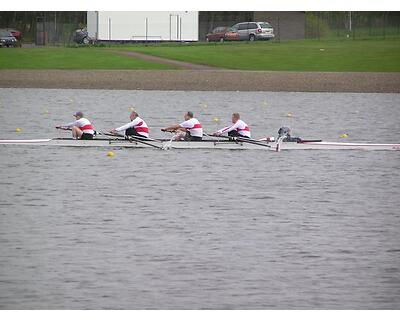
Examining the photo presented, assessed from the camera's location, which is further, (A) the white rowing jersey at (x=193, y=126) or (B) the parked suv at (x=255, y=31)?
(B) the parked suv at (x=255, y=31)

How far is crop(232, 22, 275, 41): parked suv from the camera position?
82000mm

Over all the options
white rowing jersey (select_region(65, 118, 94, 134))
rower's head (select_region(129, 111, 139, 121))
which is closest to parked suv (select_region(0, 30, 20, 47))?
white rowing jersey (select_region(65, 118, 94, 134))

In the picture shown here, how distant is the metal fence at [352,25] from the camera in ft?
257

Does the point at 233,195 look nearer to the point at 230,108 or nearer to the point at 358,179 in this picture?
the point at 358,179

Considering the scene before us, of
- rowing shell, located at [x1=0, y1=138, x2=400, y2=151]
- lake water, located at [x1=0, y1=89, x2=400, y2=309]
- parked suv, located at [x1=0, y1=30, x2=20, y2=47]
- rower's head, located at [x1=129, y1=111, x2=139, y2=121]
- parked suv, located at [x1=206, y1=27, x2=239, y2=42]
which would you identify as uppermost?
parked suv, located at [x1=206, y1=27, x2=239, y2=42]

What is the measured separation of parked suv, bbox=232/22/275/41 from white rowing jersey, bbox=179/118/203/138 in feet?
164

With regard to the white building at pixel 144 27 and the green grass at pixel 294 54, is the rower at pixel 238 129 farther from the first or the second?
the white building at pixel 144 27

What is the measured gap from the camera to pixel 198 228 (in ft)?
70.9

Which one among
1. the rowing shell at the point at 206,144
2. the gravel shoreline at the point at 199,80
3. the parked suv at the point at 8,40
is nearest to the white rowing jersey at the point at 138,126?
the rowing shell at the point at 206,144

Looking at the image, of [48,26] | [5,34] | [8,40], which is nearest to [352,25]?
[48,26]

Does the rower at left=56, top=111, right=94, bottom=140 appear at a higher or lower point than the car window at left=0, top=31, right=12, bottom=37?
lower

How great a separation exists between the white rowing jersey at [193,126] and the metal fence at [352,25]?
4533 cm

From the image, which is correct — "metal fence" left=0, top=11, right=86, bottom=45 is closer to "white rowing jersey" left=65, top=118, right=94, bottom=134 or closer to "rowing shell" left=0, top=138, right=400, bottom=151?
"rowing shell" left=0, top=138, right=400, bottom=151

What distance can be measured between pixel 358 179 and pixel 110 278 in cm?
1378
